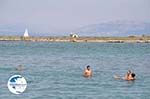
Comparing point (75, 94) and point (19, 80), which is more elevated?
point (19, 80)

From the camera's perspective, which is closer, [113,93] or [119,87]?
[113,93]

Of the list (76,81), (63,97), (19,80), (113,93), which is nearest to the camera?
(19,80)

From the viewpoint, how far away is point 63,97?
137 ft

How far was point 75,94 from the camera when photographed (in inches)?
1726

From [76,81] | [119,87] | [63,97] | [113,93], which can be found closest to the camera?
[63,97]

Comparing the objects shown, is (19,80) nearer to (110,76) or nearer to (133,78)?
(133,78)

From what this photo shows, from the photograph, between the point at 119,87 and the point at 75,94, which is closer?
the point at 75,94

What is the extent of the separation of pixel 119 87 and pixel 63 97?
10064 millimetres

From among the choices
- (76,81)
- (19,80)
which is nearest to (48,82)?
(76,81)

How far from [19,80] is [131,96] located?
18.6 m

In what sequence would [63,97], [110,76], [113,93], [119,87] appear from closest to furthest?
[63,97], [113,93], [119,87], [110,76]

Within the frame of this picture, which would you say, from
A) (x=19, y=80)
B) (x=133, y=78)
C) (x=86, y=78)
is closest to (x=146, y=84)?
(x=133, y=78)

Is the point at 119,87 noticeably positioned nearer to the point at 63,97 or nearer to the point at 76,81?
the point at 76,81

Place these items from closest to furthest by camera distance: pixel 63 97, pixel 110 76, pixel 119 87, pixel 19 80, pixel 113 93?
pixel 19 80 → pixel 63 97 → pixel 113 93 → pixel 119 87 → pixel 110 76
